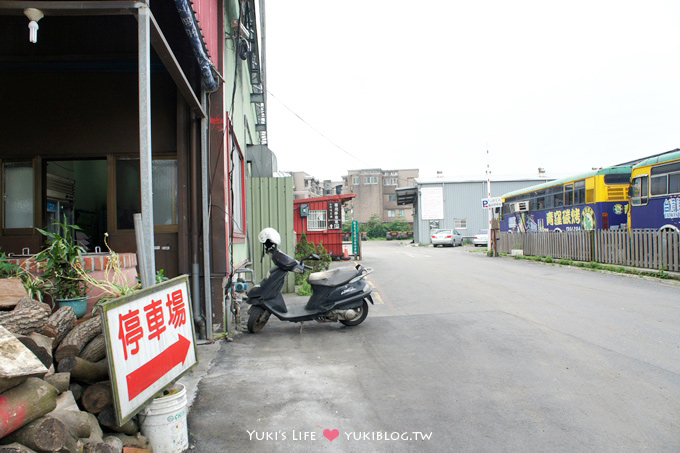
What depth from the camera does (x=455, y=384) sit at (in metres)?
4.39

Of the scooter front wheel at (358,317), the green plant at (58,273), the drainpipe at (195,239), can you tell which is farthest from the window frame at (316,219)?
the green plant at (58,273)

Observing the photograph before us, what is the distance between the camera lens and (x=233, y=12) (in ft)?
29.7

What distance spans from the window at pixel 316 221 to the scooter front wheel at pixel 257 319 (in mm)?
13374

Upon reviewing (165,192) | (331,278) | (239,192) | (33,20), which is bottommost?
(331,278)

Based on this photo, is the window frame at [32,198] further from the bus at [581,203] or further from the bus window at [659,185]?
the bus at [581,203]

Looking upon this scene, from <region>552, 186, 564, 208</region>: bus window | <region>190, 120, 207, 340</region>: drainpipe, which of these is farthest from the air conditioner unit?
<region>190, 120, 207, 340</region>: drainpipe

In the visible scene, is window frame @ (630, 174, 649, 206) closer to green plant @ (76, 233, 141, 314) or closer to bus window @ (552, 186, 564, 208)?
bus window @ (552, 186, 564, 208)

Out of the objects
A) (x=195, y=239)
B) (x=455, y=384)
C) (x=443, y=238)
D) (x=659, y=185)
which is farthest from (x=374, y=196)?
(x=455, y=384)

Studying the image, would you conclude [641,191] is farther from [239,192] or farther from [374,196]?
[374,196]

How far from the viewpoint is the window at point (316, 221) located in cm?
2016

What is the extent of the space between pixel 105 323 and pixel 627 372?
4.77 m

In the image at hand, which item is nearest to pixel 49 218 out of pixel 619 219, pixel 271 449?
pixel 271 449

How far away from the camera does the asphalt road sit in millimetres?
3326

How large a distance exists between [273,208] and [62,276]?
23.5ft
